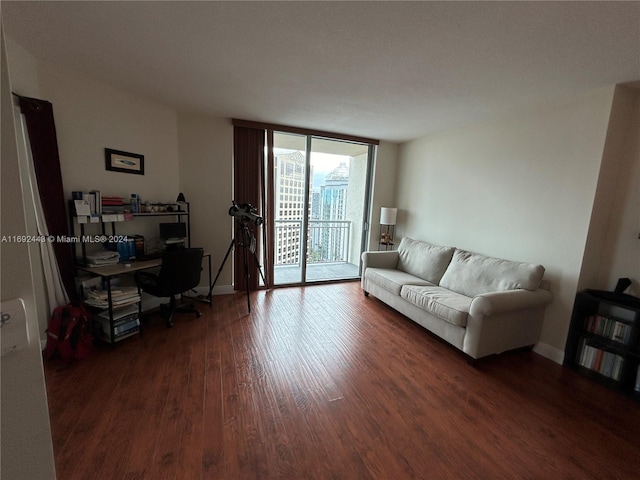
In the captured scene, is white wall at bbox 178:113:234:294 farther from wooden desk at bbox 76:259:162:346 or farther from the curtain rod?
the curtain rod

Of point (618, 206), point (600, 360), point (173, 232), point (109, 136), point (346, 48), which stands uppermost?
point (346, 48)

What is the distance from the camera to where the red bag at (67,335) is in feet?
7.00

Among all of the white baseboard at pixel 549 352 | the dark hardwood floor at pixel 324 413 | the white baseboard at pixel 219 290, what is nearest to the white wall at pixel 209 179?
the white baseboard at pixel 219 290

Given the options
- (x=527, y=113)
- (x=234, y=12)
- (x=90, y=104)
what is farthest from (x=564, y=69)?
(x=90, y=104)

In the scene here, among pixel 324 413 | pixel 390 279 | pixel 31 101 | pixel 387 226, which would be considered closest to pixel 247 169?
pixel 31 101

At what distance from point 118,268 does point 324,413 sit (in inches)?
86.7

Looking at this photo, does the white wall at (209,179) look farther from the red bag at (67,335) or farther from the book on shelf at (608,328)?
the book on shelf at (608,328)

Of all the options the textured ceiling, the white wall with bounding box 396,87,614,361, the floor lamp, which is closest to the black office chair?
the textured ceiling

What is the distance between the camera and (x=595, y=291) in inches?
91.1

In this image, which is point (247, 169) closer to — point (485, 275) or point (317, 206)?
point (317, 206)

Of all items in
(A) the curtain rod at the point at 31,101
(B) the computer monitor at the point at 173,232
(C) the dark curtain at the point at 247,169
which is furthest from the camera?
(C) the dark curtain at the point at 247,169

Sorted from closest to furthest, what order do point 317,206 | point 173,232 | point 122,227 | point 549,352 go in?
1. point 549,352
2. point 122,227
3. point 173,232
4. point 317,206

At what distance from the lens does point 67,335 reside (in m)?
2.13

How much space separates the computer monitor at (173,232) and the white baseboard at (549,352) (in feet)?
13.2
